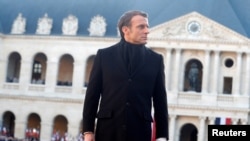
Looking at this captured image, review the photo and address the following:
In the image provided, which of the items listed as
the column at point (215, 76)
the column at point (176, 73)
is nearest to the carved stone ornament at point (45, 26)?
the column at point (176, 73)

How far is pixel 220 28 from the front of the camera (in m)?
48.2

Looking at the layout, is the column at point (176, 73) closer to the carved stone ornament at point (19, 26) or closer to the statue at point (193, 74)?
the statue at point (193, 74)

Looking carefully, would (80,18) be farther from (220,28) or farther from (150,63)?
(150,63)

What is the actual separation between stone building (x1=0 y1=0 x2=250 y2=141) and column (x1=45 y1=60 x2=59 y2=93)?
9cm

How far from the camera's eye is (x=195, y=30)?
161 ft

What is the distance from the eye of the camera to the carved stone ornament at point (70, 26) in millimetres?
54000

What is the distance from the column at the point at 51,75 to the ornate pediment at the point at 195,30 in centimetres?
1023

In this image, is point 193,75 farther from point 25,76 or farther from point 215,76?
point 25,76

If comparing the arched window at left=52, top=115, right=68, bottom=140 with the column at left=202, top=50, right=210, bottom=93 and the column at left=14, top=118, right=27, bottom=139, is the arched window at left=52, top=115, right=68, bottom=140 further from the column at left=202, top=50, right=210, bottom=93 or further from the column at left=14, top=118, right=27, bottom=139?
the column at left=202, top=50, right=210, bottom=93

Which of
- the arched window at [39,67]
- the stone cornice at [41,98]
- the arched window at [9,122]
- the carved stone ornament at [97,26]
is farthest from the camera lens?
the arched window at [39,67]

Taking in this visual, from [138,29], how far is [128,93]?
78cm

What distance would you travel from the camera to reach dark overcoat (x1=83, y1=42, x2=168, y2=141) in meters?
7.54

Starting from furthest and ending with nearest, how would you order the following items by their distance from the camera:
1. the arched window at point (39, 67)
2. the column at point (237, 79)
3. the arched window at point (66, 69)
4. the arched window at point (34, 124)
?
the arched window at point (39, 67) < the arched window at point (66, 69) < the arched window at point (34, 124) < the column at point (237, 79)

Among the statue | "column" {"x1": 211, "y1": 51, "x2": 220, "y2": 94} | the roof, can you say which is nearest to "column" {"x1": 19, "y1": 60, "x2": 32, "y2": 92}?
the roof
